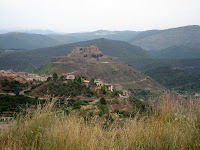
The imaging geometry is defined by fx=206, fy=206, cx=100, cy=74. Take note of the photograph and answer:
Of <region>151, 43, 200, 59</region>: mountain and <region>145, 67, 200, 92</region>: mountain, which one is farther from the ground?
<region>151, 43, 200, 59</region>: mountain

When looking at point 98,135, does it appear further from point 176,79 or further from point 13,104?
point 176,79

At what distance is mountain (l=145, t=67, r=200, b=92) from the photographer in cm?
5834

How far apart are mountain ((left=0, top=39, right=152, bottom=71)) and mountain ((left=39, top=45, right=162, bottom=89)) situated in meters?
26.5

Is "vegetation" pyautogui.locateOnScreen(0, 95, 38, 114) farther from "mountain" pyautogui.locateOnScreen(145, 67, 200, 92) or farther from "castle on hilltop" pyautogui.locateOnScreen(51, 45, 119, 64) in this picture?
"castle on hilltop" pyautogui.locateOnScreen(51, 45, 119, 64)

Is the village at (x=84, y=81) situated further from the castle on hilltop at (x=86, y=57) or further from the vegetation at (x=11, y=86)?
the castle on hilltop at (x=86, y=57)

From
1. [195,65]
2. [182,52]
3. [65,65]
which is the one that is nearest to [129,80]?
[65,65]

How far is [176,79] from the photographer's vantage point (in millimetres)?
69625

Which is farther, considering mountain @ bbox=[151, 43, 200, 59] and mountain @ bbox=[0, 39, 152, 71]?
mountain @ bbox=[151, 43, 200, 59]

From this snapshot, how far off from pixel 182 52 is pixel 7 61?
120 meters

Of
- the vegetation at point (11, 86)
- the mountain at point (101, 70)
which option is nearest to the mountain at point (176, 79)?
the mountain at point (101, 70)

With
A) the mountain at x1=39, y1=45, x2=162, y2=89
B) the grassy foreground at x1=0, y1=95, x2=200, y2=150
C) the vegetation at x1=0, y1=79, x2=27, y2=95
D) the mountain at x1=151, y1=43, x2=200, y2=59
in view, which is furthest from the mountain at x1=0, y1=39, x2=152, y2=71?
the grassy foreground at x1=0, y1=95, x2=200, y2=150

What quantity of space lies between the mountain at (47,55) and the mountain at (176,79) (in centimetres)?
3516

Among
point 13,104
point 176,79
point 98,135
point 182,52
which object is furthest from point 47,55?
point 98,135

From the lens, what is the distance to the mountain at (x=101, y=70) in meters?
58.2
